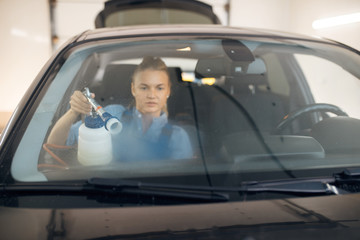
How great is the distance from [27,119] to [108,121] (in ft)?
0.88

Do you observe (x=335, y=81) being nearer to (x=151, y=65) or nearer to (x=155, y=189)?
(x=151, y=65)

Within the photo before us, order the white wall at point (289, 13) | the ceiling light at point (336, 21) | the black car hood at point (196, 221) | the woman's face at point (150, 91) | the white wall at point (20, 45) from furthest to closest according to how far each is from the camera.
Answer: the white wall at point (20, 45), the white wall at point (289, 13), the ceiling light at point (336, 21), the woman's face at point (150, 91), the black car hood at point (196, 221)

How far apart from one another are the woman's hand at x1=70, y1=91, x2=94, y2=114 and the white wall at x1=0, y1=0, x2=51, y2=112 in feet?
12.4

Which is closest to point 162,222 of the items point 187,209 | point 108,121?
point 187,209

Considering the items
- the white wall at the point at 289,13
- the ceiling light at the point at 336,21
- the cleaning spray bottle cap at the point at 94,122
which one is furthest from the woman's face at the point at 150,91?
the white wall at the point at 289,13

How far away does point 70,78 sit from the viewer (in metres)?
1.54

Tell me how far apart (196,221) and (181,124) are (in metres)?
0.59

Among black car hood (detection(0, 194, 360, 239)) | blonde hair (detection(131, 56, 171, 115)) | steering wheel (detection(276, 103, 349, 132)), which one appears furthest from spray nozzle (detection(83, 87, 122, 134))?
steering wheel (detection(276, 103, 349, 132))

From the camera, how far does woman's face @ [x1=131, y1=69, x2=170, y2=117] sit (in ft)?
5.21

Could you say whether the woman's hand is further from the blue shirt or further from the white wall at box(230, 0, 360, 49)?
the white wall at box(230, 0, 360, 49)

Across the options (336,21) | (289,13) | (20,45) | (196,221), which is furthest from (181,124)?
(289,13)

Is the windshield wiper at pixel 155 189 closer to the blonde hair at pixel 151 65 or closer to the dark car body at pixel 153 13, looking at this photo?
the blonde hair at pixel 151 65

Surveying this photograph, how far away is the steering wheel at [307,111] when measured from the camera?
1886 millimetres

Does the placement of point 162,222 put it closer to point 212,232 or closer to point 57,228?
point 212,232
